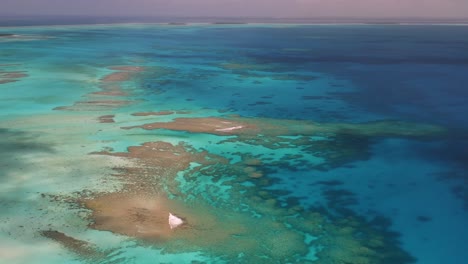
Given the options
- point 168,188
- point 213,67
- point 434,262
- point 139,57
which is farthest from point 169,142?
point 139,57

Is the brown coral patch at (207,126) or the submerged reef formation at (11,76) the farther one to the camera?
the submerged reef formation at (11,76)

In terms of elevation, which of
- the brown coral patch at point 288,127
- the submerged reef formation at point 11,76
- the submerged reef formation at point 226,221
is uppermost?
the submerged reef formation at point 11,76

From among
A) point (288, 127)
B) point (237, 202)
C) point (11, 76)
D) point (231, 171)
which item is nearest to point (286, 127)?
point (288, 127)

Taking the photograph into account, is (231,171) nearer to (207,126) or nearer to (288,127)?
(207,126)

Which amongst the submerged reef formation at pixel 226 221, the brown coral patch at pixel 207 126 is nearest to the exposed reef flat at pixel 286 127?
the brown coral patch at pixel 207 126

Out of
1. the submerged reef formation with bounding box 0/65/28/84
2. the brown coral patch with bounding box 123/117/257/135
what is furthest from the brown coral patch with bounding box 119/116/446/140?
the submerged reef formation with bounding box 0/65/28/84

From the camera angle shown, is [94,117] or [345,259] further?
[94,117]

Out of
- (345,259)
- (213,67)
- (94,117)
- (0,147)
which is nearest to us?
(345,259)

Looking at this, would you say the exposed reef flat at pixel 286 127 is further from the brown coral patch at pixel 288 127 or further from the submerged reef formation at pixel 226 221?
the submerged reef formation at pixel 226 221

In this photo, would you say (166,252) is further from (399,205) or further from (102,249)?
(399,205)
